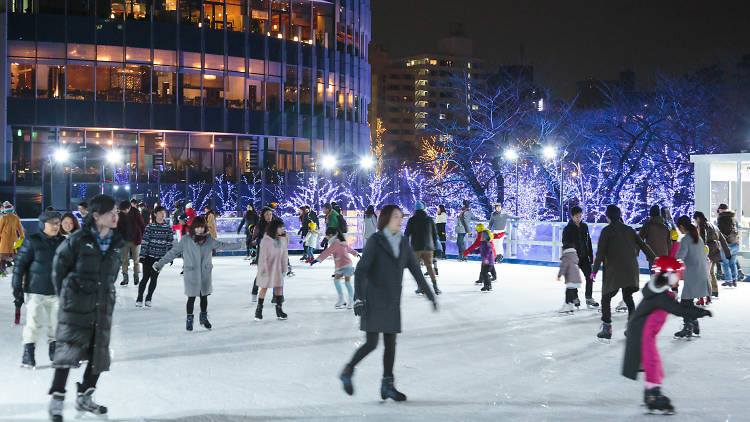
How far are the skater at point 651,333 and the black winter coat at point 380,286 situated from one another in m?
1.81

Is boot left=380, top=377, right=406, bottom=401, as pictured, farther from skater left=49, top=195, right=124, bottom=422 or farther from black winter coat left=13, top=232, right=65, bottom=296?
black winter coat left=13, top=232, right=65, bottom=296

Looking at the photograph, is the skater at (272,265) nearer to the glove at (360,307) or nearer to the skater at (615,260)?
the skater at (615,260)

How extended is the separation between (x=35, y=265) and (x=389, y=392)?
13.5 feet

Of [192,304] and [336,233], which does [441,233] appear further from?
[192,304]

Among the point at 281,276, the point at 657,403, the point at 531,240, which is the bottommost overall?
the point at 657,403

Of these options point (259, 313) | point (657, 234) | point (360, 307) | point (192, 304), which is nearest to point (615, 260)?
point (657, 234)

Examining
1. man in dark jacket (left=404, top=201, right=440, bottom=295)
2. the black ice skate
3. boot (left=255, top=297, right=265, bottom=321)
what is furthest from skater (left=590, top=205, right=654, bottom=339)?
man in dark jacket (left=404, top=201, right=440, bottom=295)

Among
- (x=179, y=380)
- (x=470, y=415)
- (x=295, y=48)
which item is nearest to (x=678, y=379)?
(x=470, y=415)

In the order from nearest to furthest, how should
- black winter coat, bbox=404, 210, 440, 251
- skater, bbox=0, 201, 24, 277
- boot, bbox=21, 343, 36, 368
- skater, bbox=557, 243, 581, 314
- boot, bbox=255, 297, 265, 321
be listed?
1. boot, bbox=21, 343, 36, 368
2. boot, bbox=255, 297, 265, 321
3. skater, bbox=557, 243, 581, 314
4. skater, bbox=0, 201, 24, 277
5. black winter coat, bbox=404, 210, 440, 251

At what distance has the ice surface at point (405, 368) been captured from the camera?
652 cm

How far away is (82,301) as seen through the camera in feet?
19.7

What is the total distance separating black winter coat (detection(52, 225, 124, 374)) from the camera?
236 inches

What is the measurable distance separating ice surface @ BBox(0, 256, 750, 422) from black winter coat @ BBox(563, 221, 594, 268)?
86cm

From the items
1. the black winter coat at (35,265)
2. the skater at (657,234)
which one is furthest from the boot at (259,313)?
the skater at (657,234)
